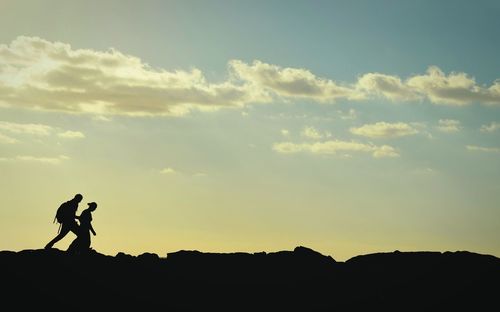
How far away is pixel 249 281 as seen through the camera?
2622cm

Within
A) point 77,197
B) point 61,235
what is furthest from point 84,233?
point 77,197

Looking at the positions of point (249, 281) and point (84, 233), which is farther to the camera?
point (249, 281)

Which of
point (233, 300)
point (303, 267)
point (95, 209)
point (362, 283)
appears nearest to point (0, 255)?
point (95, 209)

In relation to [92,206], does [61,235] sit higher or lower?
lower

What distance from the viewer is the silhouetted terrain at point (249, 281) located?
2381 cm

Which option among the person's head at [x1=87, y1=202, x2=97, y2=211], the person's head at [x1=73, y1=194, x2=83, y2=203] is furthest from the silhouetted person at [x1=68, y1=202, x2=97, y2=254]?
the person's head at [x1=73, y1=194, x2=83, y2=203]

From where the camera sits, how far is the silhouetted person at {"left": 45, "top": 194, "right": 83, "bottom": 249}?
81.5ft

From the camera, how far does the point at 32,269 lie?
24359 mm

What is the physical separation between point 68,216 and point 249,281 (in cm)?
735

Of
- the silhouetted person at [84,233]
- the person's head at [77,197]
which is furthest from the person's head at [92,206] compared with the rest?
the person's head at [77,197]

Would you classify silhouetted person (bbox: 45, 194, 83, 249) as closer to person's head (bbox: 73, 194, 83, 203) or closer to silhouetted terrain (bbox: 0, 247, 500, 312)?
person's head (bbox: 73, 194, 83, 203)

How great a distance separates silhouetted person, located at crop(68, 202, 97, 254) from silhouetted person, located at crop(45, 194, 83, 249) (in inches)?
9.1

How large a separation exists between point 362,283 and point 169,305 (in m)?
7.69

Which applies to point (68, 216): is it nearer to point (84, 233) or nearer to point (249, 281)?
point (84, 233)
